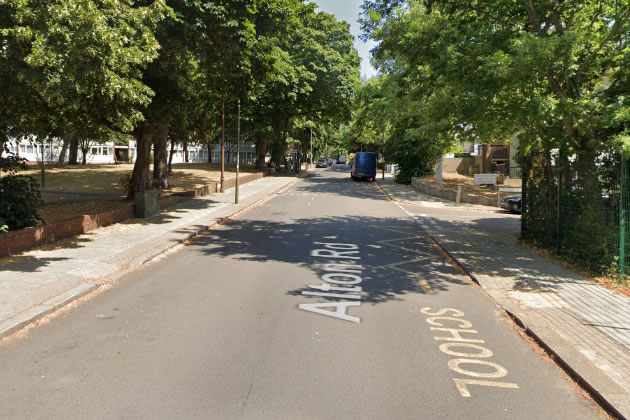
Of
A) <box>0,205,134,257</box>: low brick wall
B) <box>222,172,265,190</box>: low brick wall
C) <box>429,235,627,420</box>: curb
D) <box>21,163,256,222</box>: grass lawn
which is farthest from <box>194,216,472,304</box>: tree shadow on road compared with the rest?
<box>222,172,265,190</box>: low brick wall

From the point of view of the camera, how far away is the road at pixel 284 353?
393 cm

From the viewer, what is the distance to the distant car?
20.0 metres

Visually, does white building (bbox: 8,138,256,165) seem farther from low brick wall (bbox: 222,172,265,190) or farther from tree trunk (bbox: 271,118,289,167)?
low brick wall (bbox: 222,172,265,190)

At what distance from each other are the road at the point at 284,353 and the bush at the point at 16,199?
3903 mm

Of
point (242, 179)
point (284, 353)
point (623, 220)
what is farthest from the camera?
point (242, 179)

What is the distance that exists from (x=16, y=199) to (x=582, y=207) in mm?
12370

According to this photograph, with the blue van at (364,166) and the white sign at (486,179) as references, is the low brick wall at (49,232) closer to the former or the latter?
the white sign at (486,179)

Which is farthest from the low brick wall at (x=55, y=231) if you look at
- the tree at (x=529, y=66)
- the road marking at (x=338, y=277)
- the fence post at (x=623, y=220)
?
the fence post at (x=623, y=220)

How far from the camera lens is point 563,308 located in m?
6.69

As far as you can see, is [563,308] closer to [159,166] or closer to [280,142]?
[159,166]

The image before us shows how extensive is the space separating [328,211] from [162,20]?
983 centimetres

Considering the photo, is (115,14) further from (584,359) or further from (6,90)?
(584,359)

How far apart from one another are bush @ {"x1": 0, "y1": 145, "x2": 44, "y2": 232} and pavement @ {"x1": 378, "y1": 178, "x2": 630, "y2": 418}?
982 cm

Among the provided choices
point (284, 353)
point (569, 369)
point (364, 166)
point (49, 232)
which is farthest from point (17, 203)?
point (364, 166)
